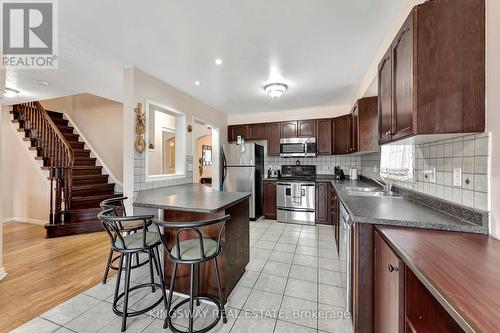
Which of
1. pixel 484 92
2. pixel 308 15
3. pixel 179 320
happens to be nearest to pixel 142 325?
pixel 179 320

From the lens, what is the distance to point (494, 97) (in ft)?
3.60

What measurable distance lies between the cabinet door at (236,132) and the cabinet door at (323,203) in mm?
2168

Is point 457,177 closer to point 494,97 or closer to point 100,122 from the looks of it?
point 494,97

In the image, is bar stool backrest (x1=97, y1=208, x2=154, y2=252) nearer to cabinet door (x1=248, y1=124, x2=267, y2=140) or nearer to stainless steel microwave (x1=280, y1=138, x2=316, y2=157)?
stainless steel microwave (x1=280, y1=138, x2=316, y2=157)

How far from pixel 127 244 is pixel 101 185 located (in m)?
3.78

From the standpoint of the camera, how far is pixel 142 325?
1645mm

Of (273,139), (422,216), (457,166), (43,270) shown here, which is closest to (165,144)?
(273,139)

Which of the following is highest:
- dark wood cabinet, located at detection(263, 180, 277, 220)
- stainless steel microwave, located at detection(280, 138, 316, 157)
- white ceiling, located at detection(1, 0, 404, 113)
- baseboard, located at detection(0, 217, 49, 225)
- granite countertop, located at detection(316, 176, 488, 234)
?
white ceiling, located at detection(1, 0, 404, 113)

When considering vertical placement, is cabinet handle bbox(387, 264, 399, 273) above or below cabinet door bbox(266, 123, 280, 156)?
below

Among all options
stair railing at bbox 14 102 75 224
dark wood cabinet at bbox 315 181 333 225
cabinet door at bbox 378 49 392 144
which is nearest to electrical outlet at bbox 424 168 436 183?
cabinet door at bbox 378 49 392 144

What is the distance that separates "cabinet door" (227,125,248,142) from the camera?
17.1ft

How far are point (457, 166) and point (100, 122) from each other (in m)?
6.78

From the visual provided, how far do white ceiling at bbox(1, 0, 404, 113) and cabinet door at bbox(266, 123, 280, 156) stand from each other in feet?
5.14

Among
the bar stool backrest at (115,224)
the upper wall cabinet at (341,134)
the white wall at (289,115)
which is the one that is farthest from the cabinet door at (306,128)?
the bar stool backrest at (115,224)
